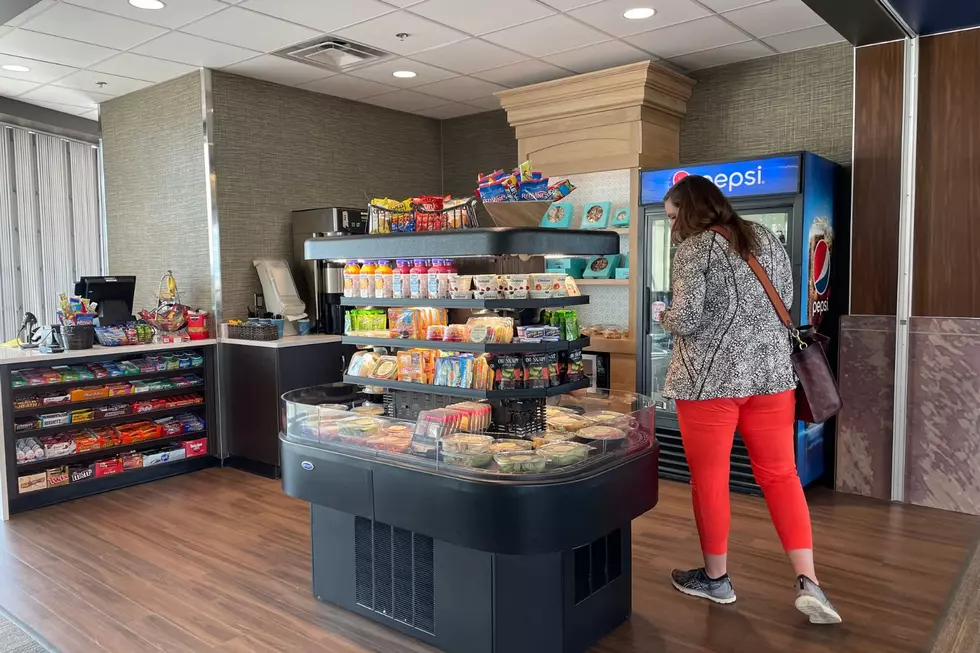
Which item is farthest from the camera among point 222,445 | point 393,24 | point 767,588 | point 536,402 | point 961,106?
point 222,445

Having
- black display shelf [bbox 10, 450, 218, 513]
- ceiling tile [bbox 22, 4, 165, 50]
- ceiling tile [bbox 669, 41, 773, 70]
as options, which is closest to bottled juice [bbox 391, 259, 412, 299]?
ceiling tile [bbox 22, 4, 165, 50]

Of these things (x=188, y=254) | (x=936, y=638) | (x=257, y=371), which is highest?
(x=188, y=254)

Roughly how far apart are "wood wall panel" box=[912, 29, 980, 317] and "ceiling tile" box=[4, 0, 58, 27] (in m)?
4.96

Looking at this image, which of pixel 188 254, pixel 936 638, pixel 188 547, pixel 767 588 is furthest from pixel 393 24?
pixel 936 638

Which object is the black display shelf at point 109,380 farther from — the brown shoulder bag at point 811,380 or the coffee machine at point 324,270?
the brown shoulder bag at point 811,380

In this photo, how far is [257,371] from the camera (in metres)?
5.28

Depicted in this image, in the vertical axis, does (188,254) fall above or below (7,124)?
below

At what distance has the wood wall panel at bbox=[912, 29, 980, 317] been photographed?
13.6 ft

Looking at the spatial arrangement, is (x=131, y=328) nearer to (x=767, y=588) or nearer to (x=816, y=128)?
(x=767, y=588)

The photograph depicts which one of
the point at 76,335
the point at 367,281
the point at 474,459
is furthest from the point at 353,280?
the point at 76,335

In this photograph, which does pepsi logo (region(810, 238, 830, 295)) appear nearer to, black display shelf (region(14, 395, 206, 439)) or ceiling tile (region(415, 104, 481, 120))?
ceiling tile (region(415, 104, 481, 120))

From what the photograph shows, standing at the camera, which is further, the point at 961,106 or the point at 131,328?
the point at 131,328

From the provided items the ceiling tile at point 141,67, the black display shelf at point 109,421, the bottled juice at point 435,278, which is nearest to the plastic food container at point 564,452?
the bottled juice at point 435,278

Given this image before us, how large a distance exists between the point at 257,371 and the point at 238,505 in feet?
3.49
